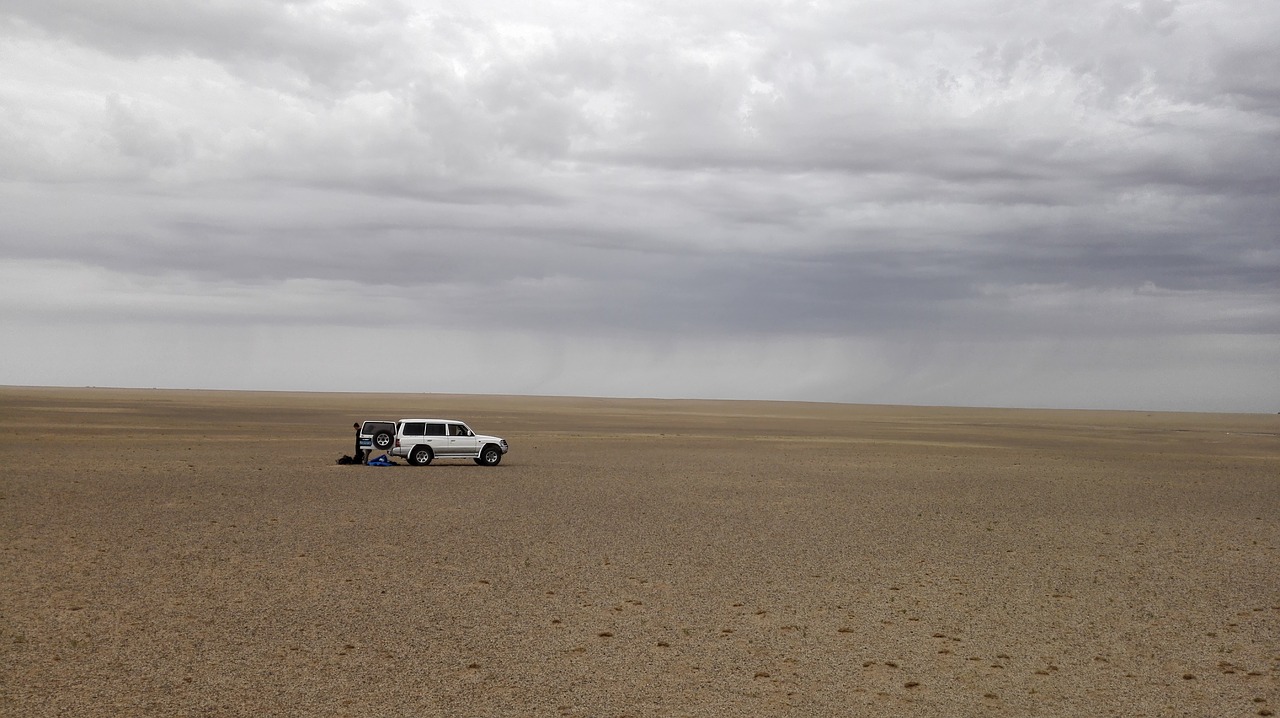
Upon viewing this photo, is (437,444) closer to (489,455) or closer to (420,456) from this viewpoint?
(420,456)

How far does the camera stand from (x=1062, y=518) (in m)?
26.0

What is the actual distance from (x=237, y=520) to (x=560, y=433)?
4893 centimetres

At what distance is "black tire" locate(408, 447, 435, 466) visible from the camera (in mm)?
39884

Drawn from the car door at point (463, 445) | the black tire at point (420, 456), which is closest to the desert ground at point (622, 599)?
the black tire at point (420, 456)

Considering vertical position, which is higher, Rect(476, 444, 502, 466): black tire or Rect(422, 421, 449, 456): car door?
Rect(422, 421, 449, 456): car door

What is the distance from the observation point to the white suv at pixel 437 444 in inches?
1564

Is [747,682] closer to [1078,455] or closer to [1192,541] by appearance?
[1192,541]

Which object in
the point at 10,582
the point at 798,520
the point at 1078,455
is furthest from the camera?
the point at 1078,455

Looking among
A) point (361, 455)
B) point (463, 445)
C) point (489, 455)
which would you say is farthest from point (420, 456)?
point (489, 455)

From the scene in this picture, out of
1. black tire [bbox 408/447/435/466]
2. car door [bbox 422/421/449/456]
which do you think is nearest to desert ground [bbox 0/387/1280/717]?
black tire [bbox 408/447/435/466]

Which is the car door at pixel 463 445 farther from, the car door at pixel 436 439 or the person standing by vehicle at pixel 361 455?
the person standing by vehicle at pixel 361 455

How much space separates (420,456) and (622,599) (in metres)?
26.2

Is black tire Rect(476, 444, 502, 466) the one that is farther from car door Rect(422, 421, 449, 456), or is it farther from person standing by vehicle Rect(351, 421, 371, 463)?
person standing by vehicle Rect(351, 421, 371, 463)

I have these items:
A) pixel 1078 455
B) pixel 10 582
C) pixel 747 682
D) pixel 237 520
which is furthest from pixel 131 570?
pixel 1078 455
